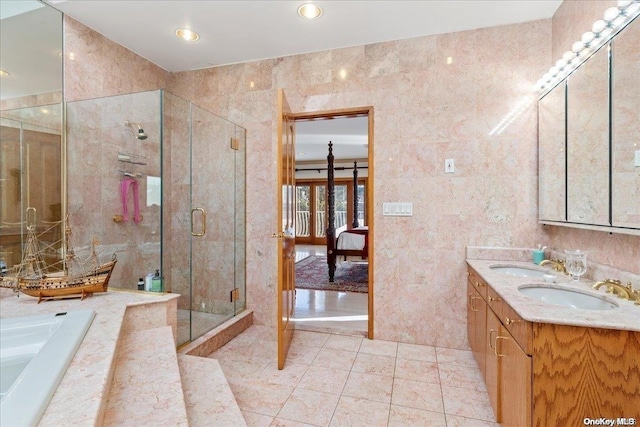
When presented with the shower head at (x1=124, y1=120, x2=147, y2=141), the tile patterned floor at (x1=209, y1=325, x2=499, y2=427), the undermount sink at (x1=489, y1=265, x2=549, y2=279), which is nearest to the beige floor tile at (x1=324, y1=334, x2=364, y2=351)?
the tile patterned floor at (x1=209, y1=325, x2=499, y2=427)

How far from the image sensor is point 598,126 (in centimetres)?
163

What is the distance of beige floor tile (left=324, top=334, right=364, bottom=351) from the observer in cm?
251

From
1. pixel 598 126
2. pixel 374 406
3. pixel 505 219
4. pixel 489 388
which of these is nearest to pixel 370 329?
pixel 374 406

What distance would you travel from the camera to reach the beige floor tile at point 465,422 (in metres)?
1.59

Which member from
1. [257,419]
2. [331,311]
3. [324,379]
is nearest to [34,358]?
[257,419]

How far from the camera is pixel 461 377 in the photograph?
6.73ft

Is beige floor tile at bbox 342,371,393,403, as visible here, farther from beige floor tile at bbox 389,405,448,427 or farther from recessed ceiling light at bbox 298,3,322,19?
recessed ceiling light at bbox 298,3,322,19

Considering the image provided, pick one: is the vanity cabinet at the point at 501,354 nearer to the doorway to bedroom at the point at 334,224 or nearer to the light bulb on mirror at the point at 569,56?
the doorway to bedroom at the point at 334,224

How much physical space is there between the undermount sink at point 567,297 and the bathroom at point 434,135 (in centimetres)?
71

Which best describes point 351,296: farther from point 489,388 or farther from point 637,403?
point 637,403

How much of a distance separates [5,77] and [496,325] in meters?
3.41

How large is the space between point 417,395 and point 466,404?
28 centimetres

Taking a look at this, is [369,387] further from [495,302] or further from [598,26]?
[598,26]

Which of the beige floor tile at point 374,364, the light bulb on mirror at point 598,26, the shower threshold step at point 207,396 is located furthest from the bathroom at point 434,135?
the shower threshold step at point 207,396
